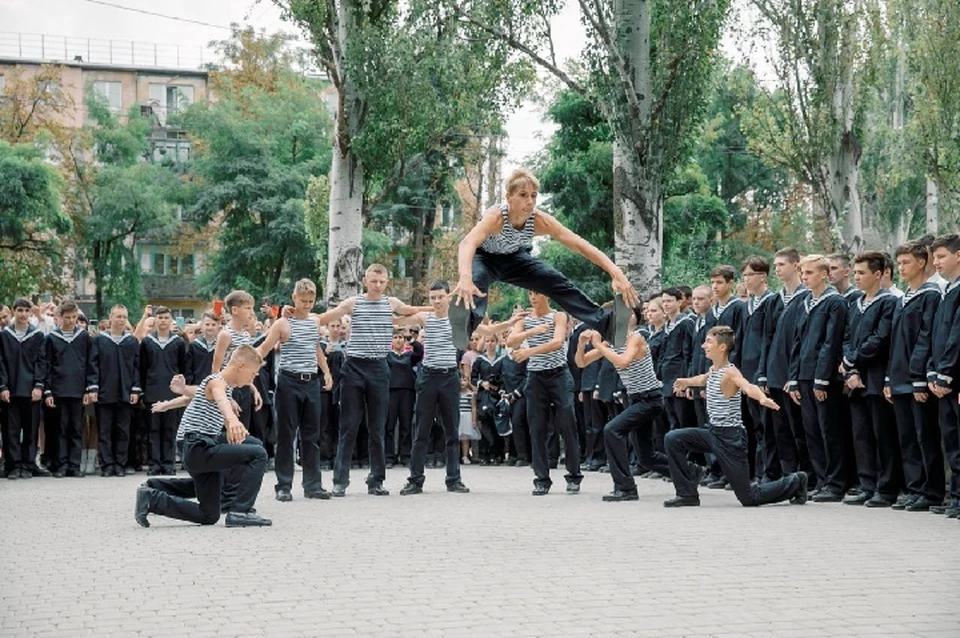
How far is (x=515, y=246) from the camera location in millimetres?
10625

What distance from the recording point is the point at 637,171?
73.7 ft

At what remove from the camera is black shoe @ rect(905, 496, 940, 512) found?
12594 mm

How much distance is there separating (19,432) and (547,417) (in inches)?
320

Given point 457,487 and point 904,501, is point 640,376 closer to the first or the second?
point 457,487

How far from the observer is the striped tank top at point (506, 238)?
10.5 meters

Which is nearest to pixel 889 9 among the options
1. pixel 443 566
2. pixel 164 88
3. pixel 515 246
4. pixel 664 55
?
pixel 664 55

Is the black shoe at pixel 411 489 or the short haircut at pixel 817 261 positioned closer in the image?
the short haircut at pixel 817 261

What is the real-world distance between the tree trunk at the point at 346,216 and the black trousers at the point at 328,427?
19.5 ft

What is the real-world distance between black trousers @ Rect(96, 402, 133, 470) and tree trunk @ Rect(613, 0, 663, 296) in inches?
341

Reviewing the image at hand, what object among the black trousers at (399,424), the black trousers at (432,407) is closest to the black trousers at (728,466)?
the black trousers at (432,407)

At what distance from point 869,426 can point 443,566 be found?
245 inches

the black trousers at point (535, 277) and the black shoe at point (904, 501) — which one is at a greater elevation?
the black trousers at point (535, 277)

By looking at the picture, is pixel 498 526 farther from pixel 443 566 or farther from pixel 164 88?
pixel 164 88

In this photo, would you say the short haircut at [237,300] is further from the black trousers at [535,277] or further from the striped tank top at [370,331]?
the black trousers at [535,277]
